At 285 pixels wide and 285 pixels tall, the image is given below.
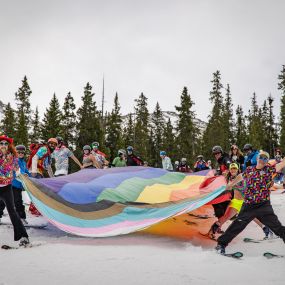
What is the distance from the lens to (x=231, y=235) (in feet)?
17.3

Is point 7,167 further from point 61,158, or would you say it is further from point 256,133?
point 256,133

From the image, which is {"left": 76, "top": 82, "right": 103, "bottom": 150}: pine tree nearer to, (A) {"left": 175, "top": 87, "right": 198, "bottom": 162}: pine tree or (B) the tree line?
(B) the tree line

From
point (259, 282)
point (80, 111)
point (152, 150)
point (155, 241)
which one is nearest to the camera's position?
point (259, 282)

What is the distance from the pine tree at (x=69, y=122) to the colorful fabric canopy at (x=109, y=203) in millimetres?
36464

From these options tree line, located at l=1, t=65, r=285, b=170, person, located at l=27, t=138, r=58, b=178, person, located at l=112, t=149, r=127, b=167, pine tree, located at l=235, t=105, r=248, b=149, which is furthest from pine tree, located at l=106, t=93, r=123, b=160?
person, located at l=27, t=138, r=58, b=178


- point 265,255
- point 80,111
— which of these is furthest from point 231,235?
point 80,111

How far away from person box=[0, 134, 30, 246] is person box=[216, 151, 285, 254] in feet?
10.0

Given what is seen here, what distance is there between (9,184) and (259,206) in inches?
155

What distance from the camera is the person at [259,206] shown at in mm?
5227

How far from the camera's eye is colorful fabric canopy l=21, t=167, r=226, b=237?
5.93 m

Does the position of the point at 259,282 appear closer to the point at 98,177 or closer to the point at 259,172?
the point at 259,172

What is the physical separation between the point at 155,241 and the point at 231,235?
133cm

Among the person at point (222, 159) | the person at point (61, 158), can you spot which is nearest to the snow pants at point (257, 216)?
the person at point (222, 159)

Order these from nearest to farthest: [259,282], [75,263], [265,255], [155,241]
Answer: [259,282]
[75,263]
[265,255]
[155,241]
